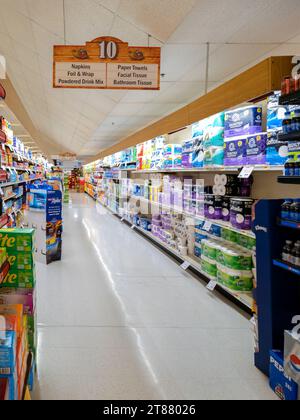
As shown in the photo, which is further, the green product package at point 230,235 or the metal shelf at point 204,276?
the green product package at point 230,235

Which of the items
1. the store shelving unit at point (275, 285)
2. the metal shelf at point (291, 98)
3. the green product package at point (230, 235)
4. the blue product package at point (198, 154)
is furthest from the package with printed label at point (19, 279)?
the blue product package at point (198, 154)

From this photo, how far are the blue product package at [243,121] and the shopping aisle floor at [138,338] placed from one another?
1.93m

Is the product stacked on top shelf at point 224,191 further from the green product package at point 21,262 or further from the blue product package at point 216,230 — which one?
the green product package at point 21,262

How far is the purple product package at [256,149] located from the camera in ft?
10.4

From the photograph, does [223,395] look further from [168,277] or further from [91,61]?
[91,61]

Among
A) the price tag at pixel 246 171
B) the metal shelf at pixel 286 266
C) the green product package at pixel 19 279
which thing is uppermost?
the price tag at pixel 246 171

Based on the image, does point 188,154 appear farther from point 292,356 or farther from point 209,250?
point 292,356

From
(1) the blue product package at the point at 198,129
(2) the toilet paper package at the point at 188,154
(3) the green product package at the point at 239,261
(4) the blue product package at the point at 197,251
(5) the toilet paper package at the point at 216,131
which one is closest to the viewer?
(3) the green product package at the point at 239,261

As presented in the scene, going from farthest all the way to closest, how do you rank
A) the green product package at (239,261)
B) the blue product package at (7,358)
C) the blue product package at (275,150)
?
1. the green product package at (239,261)
2. the blue product package at (275,150)
3. the blue product package at (7,358)

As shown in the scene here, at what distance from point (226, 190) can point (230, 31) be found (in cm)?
178

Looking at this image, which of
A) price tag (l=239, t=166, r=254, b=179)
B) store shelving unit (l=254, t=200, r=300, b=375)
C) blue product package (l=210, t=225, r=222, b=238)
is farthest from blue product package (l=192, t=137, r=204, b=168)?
store shelving unit (l=254, t=200, r=300, b=375)

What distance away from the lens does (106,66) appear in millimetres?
4188

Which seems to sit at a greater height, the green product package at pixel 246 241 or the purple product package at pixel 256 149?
the purple product package at pixel 256 149

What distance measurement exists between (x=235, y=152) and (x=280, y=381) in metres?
2.25
